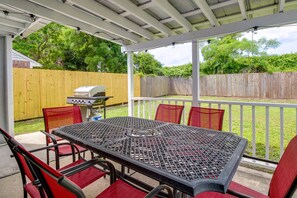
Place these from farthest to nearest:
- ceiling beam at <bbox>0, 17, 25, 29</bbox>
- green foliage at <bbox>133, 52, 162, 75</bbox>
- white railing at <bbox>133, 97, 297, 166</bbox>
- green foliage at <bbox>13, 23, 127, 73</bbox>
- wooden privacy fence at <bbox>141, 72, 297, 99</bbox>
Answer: green foliage at <bbox>13, 23, 127, 73</bbox>, green foliage at <bbox>133, 52, 162, 75</bbox>, wooden privacy fence at <bbox>141, 72, 297, 99</bbox>, ceiling beam at <bbox>0, 17, 25, 29</bbox>, white railing at <bbox>133, 97, 297, 166</bbox>

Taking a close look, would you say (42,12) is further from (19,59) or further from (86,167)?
(19,59)

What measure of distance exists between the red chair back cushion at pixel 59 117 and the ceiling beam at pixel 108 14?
5.06ft

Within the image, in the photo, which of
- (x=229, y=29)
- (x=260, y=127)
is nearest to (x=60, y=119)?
(x=229, y=29)

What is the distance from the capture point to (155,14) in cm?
331

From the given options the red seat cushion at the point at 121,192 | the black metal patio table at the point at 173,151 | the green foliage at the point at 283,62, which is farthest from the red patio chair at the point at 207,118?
the green foliage at the point at 283,62

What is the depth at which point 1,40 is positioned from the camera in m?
3.97

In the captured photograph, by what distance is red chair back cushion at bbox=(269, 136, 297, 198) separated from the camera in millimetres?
952

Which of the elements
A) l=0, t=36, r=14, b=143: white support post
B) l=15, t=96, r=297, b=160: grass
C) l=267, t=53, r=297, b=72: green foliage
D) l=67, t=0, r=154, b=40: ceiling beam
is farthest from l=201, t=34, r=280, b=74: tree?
l=0, t=36, r=14, b=143: white support post

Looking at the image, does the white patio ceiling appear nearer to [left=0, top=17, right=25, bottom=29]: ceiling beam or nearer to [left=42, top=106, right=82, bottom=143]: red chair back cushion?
[left=0, top=17, right=25, bottom=29]: ceiling beam

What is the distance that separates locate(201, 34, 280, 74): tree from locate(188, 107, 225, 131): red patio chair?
2.02 m

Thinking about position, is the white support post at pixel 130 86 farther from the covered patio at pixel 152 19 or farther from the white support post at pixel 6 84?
the white support post at pixel 6 84

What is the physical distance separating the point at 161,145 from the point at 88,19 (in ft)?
9.00

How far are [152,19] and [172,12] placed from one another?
0.53 meters

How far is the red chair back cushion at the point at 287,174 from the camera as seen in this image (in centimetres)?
95
